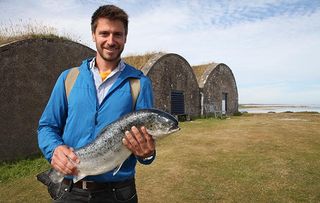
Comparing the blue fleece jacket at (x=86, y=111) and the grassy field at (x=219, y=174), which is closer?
the blue fleece jacket at (x=86, y=111)

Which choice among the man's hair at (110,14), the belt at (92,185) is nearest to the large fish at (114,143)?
the belt at (92,185)

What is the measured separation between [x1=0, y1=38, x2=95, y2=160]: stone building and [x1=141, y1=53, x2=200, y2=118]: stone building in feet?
31.5

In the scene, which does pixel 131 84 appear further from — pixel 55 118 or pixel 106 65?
pixel 55 118

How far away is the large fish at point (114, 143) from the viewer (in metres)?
2.54

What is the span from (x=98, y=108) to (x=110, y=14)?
2.84ft

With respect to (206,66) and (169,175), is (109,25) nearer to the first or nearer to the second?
(169,175)

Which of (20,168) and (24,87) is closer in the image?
(20,168)

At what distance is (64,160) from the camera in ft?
8.66

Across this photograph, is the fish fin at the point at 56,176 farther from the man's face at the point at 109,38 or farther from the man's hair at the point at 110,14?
the man's hair at the point at 110,14

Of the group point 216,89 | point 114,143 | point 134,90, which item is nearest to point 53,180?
point 114,143

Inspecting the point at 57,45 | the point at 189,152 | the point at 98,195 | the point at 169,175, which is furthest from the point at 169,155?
the point at 98,195

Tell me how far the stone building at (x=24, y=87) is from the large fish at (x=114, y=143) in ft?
32.5

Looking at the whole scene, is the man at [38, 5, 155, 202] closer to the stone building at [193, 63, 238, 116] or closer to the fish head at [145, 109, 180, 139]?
the fish head at [145, 109, 180, 139]

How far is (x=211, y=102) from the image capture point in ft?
101
